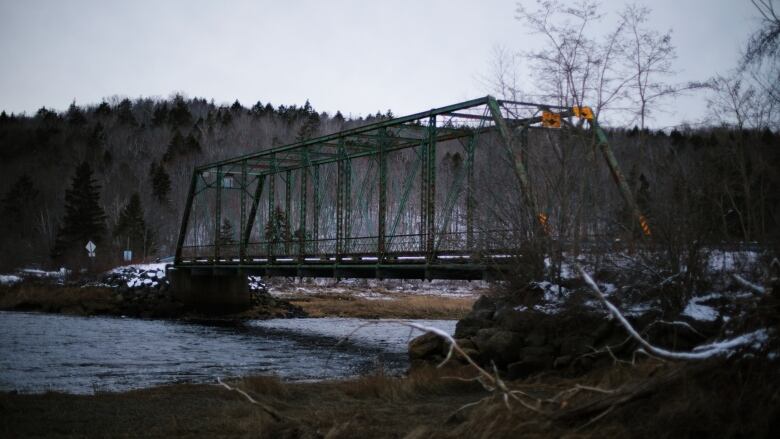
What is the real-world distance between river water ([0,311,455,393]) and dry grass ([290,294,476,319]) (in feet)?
20.3

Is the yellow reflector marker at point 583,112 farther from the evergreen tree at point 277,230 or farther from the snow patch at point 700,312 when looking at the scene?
the evergreen tree at point 277,230

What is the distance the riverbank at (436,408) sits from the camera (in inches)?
218

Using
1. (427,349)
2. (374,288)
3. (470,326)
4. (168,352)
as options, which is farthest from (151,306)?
(470,326)

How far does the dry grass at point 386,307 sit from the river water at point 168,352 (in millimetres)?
6185

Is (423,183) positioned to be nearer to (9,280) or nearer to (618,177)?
(618,177)

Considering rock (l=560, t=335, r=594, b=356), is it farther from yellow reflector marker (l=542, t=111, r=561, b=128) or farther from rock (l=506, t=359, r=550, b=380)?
yellow reflector marker (l=542, t=111, r=561, b=128)

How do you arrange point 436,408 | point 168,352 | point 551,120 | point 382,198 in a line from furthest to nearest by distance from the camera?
point 382,198
point 168,352
point 551,120
point 436,408

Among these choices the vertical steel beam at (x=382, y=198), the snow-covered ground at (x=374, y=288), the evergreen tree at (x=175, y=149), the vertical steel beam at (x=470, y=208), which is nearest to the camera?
the vertical steel beam at (x=470, y=208)

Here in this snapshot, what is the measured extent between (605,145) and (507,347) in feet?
18.8

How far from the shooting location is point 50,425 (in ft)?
28.3

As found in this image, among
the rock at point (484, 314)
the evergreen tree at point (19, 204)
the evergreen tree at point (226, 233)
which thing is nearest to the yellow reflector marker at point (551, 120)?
the rock at point (484, 314)

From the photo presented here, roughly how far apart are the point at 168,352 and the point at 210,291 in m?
19.8

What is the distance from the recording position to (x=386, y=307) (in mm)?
41594

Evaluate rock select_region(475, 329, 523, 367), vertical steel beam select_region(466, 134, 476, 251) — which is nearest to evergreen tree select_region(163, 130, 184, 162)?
vertical steel beam select_region(466, 134, 476, 251)
